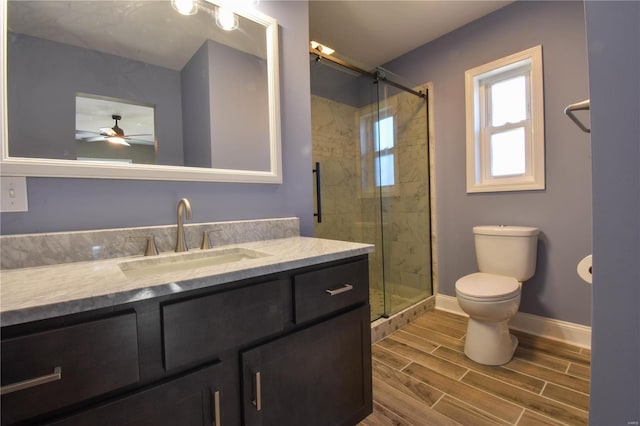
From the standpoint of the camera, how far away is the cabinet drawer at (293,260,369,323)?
37.2 inches

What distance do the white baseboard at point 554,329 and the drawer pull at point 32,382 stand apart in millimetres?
2707

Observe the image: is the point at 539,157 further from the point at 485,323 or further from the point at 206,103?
the point at 206,103

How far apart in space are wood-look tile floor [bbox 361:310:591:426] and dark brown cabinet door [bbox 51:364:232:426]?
89 cm

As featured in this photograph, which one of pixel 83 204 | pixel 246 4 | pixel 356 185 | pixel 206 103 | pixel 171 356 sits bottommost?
pixel 171 356

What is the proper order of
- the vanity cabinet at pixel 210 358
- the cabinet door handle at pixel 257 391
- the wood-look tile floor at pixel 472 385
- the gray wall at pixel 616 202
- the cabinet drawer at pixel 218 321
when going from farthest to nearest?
1. the wood-look tile floor at pixel 472 385
2. the cabinet door handle at pixel 257 391
3. the cabinet drawer at pixel 218 321
4. the vanity cabinet at pixel 210 358
5. the gray wall at pixel 616 202

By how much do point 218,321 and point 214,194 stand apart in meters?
0.76

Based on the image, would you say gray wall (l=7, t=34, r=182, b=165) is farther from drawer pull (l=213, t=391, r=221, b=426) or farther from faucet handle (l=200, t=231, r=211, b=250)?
drawer pull (l=213, t=391, r=221, b=426)

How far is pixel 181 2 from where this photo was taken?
129 cm

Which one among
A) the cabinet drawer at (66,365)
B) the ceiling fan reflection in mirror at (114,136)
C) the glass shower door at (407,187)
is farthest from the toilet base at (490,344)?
the ceiling fan reflection in mirror at (114,136)

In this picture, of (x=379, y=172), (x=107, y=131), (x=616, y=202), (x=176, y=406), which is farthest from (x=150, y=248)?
(x=379, y=172)

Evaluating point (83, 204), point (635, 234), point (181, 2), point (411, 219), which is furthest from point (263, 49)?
point (411, 219)

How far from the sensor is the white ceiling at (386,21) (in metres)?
2.10

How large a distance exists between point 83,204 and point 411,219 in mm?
2443

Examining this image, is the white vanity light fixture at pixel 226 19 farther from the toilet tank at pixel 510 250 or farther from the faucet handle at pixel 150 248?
the toilet tank at pixel 510 250
